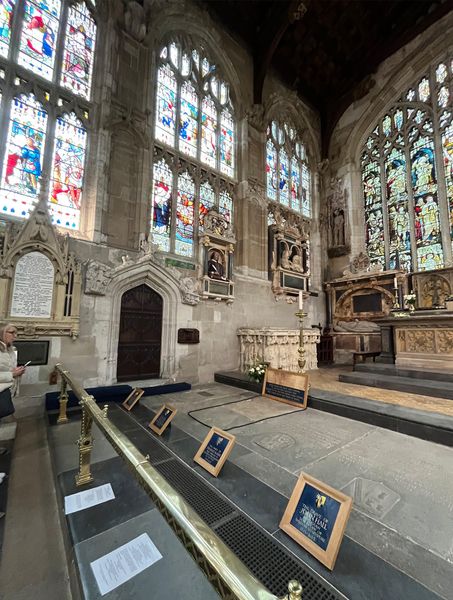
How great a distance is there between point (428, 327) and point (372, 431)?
3936mm

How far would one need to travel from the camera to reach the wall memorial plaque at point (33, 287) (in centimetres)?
486

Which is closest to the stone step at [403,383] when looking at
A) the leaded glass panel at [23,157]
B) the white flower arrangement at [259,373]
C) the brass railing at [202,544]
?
the white flower arrangement at [259,373]

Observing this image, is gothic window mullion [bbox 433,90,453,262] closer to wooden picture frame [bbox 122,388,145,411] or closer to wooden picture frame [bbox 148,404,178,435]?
wooden picture frame [bbox 148,404,178,435]

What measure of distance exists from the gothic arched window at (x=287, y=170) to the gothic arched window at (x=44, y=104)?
21.6ft

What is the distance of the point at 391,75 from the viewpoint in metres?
11.2

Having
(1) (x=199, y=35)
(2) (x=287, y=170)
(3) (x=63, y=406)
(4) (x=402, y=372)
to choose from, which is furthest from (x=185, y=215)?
(4) (x=402, y=372)

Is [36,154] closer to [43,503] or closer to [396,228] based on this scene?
[43,503]

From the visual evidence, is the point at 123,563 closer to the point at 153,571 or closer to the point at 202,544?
the point at 153,571

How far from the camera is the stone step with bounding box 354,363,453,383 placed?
5614 mm

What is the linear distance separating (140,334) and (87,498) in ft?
15.2

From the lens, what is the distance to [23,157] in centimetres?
538

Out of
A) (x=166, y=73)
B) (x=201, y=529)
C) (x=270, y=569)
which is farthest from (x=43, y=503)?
(x=166, y=73)

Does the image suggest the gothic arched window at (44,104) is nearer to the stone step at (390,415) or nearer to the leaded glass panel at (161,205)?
the leaded glass panel at (161,205)

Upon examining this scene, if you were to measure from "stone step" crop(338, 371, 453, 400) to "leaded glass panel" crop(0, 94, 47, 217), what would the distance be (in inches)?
312
